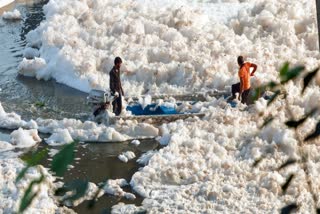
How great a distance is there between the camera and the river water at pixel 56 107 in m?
10.2

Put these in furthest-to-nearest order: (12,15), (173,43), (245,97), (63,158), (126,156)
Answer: (12,15)
(173,43)
(245,97)
(126,156)
(63,158)

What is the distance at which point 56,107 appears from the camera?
13305 millimetres

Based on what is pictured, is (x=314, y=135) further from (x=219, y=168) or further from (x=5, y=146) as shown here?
(x=5, y=146)

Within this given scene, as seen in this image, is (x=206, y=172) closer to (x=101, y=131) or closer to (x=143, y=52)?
(x=101, y=131)

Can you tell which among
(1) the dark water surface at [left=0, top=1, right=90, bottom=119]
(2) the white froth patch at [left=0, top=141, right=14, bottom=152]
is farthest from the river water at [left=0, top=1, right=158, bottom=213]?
(2) the white froth patch at [left=0, top=141, right=14, bottom=152]

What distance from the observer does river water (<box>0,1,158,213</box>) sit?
1022 centimetres

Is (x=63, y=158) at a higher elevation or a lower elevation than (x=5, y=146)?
higher

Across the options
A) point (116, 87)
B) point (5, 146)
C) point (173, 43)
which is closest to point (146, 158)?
point (116, 87)

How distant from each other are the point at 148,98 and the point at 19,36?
7.32 m

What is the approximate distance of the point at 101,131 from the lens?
38.1 ft

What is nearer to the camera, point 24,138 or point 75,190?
point 75,190

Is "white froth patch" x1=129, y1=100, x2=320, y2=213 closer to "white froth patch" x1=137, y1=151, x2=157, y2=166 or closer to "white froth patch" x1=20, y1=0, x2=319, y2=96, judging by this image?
"white froth patch" x1=137, y1=151, x2=157, y2=166

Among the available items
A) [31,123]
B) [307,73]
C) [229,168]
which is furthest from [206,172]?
[307,73]

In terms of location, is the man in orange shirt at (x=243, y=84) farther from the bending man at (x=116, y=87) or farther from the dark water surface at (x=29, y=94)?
the dark water surface at (x=29, y=94)
